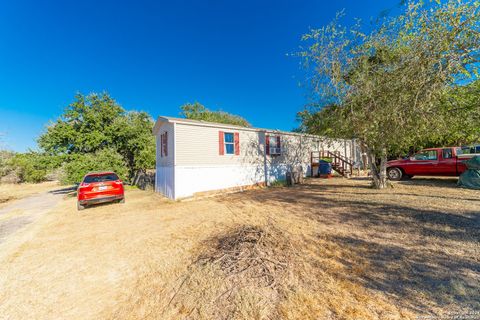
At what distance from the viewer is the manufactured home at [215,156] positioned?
966cm

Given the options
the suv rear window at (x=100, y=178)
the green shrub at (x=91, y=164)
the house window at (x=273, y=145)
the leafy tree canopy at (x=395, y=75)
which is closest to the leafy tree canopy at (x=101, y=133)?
the green shrub at (x=91, y=164)

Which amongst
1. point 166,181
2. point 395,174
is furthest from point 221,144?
point 395,174

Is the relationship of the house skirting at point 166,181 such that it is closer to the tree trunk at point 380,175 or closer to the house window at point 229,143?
the house window at point 229,143

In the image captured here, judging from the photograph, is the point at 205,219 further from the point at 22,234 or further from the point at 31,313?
the point at 22,234

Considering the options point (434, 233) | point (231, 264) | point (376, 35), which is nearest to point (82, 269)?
point (231, 264)

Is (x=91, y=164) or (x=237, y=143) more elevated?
(x=237, y=143)

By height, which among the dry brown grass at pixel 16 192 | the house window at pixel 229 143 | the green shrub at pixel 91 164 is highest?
the house window at pixel 229 143

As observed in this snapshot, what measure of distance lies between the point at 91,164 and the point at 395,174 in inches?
799

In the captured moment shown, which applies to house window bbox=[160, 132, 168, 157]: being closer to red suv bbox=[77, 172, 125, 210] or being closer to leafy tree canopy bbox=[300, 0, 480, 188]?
red suv bbox=[77, 172, 125, 210]

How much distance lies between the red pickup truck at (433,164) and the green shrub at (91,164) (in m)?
19.0

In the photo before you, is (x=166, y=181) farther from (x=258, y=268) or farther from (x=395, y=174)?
(x=395, y=174)

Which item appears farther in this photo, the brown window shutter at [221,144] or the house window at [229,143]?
the house window at [229,143]

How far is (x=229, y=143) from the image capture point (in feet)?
37.4

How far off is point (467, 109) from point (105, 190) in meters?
14.4
